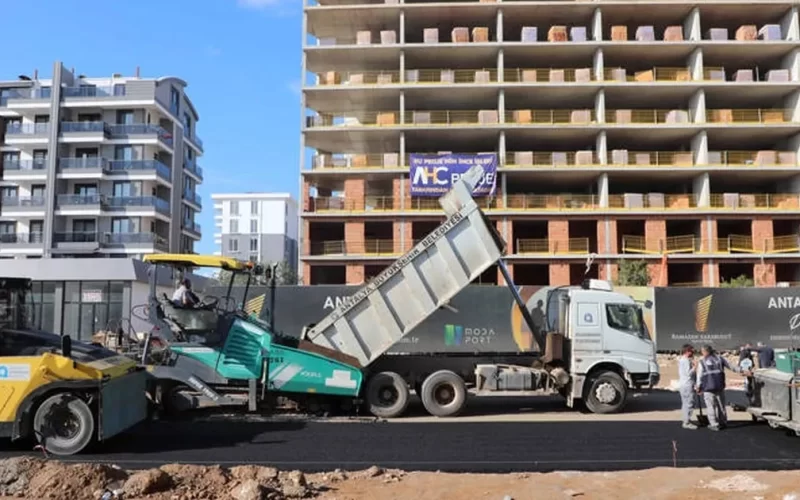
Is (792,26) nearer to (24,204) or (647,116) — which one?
(647,116)

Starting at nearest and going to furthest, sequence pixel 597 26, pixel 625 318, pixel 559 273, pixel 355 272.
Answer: pixel 625 318
pixel 559 273
pixel 355 272
pixel 597 26

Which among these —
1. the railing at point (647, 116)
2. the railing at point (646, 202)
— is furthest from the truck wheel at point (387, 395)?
the railing at point (647, 116)

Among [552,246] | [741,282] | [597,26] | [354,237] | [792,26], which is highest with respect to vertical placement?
[792,26]

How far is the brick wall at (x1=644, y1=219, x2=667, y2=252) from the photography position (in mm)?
48094

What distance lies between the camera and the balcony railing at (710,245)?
48000mm

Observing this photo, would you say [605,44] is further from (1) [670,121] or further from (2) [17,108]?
(2) [17,108]

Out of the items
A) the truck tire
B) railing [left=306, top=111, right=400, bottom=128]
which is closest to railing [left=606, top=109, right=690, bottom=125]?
railing [left=306, top=111, right=400, bottom=128]

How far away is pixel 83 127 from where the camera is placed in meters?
57.0

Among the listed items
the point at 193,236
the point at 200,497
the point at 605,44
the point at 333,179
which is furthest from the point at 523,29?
the point at 200,497

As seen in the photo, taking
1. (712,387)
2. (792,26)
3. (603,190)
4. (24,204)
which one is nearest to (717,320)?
(712,387)

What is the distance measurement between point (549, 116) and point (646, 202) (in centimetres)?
913

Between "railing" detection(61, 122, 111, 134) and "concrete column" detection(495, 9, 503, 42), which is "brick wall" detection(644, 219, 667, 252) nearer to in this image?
"concrete column" detection(495, 9, 503, 42)

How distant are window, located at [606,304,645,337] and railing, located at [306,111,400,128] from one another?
3565 centimetres

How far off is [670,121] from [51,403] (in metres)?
46.8
